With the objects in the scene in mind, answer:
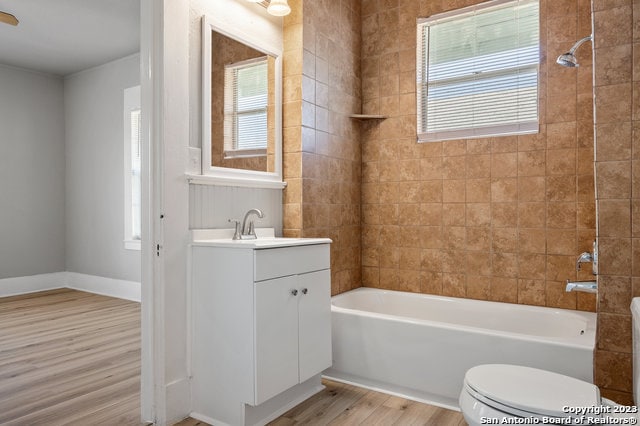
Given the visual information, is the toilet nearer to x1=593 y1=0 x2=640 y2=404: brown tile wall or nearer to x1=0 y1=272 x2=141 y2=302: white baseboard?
x1=593 y1=0 x2=640 y2=404: brown tile wall

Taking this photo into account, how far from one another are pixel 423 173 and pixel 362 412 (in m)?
1.66

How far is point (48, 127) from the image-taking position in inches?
206

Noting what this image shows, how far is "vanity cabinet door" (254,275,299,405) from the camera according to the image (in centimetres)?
196

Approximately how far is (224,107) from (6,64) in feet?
13.1

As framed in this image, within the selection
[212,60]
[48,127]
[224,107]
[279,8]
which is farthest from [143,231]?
[48,127]

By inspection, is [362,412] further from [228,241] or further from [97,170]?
[97,170]

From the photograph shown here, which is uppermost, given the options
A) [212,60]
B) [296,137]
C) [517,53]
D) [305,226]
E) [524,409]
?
[517,53]

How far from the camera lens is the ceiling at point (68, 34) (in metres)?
3.62

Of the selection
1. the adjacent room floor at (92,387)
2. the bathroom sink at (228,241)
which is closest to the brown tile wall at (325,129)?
the bathroom sink at (228,241)

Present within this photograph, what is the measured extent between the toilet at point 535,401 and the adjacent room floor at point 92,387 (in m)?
0.70

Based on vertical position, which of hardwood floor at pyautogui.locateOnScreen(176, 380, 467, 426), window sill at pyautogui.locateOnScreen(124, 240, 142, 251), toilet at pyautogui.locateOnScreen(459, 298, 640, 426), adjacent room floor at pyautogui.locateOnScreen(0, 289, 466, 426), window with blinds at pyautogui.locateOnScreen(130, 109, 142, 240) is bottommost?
hardwood floor at pyautogui.locateOnScreen(176, 380, 467, 426)

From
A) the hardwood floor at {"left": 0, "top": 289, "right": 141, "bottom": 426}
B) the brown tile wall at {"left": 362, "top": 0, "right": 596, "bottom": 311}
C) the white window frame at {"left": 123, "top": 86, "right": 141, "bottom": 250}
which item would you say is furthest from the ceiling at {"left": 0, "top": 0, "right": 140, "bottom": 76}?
the hardwood floor at {"left": 0, "top": 289, "right": 141, "bottom": 426}

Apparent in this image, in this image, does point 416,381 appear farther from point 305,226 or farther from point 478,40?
point 478,40

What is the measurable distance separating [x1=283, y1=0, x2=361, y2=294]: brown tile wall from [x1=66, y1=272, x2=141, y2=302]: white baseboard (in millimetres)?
2560
